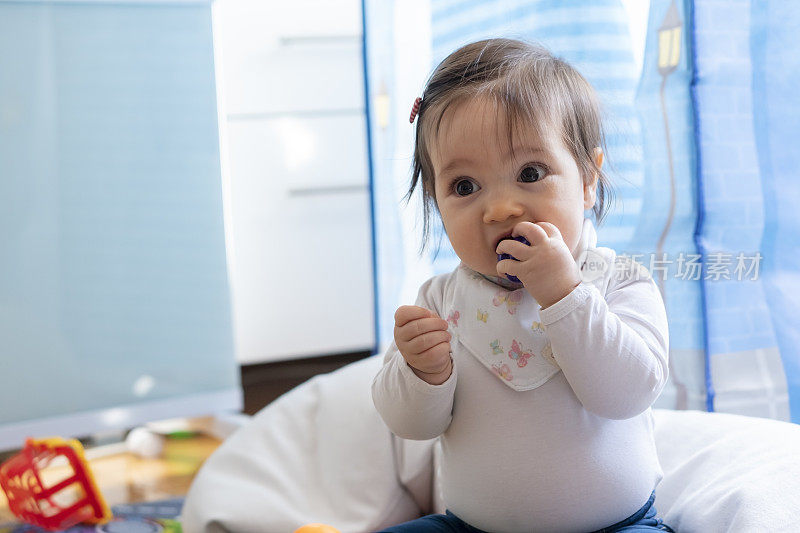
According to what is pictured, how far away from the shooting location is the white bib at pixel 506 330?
0.69 meters

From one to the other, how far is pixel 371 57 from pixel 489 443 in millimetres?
1201

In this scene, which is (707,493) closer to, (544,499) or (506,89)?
(544,499)

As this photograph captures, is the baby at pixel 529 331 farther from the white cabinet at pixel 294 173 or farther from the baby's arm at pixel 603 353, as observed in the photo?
the white cabinet at pixel 294 173

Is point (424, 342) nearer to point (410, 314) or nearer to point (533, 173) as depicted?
point (410, 314)

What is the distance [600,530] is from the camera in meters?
0.69

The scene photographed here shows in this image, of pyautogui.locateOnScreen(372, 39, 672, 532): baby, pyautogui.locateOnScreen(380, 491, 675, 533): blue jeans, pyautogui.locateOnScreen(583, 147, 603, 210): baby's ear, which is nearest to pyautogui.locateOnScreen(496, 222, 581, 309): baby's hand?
pyautogui.locateOnScreen(372, 39, 672, 532): baby

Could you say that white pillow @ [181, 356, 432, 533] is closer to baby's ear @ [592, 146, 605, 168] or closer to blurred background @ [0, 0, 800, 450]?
blurred background @ [0, 0, 800, 450]

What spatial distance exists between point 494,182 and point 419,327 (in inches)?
5.4

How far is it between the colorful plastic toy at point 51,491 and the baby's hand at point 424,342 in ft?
2.90

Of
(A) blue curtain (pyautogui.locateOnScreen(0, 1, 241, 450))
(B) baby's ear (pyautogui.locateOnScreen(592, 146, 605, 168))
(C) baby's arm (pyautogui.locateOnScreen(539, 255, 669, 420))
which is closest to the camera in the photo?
(C) baby's arm (pyautogui.locateOnScreen(539, 255, 669, 420))

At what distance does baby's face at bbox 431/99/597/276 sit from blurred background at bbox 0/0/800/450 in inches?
7.8

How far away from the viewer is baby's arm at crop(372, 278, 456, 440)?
681 millimetres

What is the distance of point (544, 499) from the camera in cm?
67

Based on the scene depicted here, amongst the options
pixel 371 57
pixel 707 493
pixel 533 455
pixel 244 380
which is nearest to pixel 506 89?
pixel 533 455
